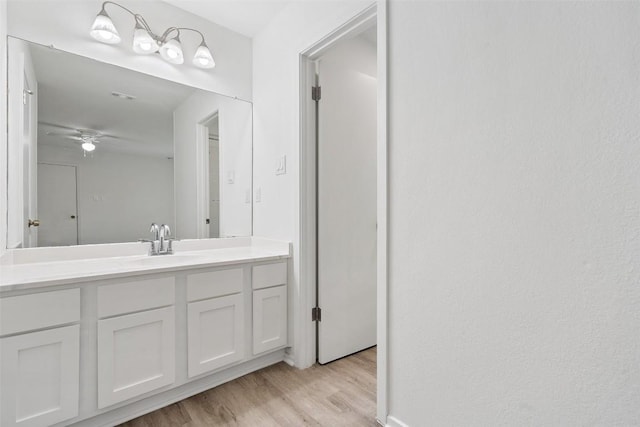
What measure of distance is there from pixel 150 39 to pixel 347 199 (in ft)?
5.25

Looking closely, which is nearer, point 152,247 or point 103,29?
point 103,29

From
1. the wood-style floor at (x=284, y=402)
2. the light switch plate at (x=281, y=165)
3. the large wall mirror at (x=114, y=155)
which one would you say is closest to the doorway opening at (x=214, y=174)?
the large wall mirror at (x=114, y=155)

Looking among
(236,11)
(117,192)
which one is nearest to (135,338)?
(117,192)

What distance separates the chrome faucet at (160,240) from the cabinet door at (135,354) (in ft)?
1.94

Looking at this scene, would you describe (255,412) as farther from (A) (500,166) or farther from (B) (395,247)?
(A) (500,166)

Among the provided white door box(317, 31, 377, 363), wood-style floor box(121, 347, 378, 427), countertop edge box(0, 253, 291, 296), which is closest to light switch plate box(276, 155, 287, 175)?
white door box(317, 31, 377, 363)

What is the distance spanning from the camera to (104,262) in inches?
65.2

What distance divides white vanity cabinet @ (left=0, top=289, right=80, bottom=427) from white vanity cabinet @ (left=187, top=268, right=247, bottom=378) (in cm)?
48

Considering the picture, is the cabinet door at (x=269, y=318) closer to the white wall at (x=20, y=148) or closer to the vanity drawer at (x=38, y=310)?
the vanity drawer at (x=38, y=310)

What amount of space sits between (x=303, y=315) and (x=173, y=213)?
1.13 meters

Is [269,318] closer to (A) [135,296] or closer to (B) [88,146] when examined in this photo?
(A) [135,296]

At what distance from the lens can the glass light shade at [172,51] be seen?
1951mm

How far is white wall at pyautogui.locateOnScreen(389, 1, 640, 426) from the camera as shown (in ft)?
2.56

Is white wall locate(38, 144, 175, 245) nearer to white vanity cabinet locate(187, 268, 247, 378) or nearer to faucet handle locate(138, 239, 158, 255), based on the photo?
faucet handle locate(138, 239, 158, 255)
